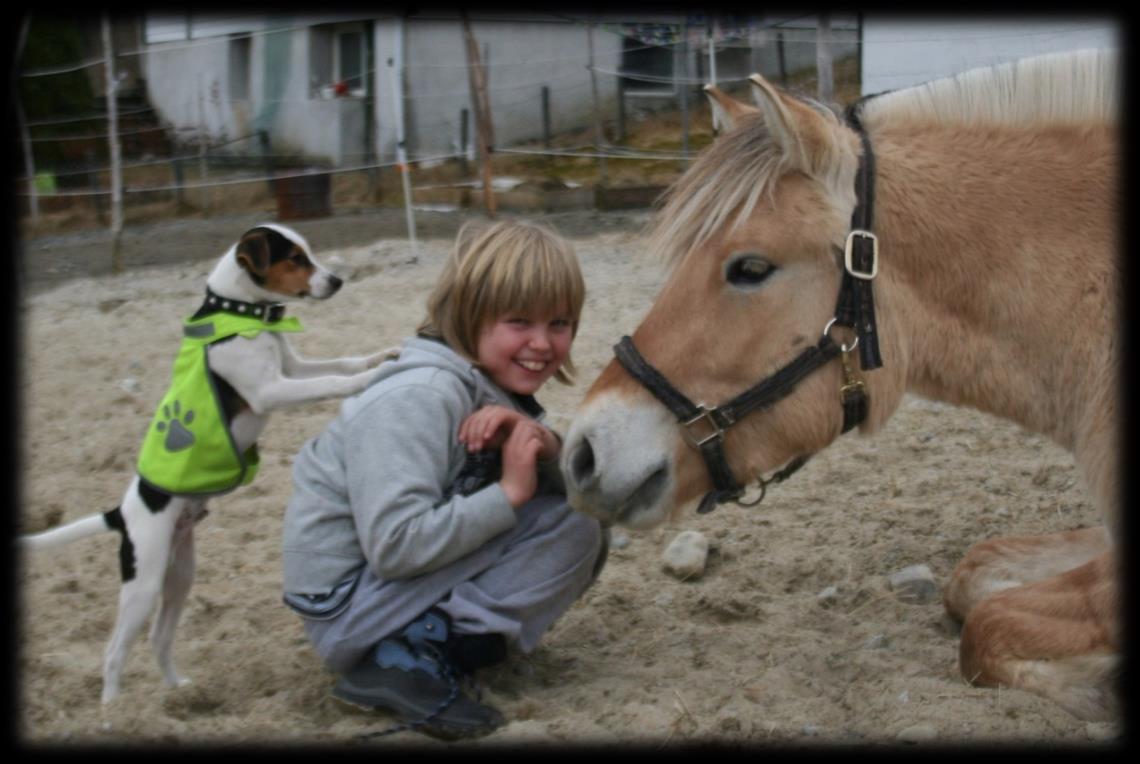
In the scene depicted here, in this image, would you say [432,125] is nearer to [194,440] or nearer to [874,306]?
[194,440]

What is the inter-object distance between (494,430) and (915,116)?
1.45 meters

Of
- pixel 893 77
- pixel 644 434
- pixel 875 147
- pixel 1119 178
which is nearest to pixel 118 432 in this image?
pixel 644 434

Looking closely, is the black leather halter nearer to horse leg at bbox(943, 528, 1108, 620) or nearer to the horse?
the horse

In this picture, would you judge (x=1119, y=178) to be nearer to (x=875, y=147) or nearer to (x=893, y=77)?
(x=875, y=147)

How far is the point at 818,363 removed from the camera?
9.18 ft

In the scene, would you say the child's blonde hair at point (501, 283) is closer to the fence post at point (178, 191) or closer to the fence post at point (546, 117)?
the fence post at point (178, 191)

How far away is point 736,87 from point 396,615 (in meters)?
12.2

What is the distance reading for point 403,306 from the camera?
798 centimetres

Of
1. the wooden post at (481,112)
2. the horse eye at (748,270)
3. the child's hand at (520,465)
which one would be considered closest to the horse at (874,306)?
the horse eye at (748,270)

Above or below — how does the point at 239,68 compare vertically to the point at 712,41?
below

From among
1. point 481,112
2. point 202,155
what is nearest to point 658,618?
point 481,112

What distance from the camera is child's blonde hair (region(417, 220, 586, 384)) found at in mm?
3098

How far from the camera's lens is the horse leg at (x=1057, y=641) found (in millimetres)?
2906

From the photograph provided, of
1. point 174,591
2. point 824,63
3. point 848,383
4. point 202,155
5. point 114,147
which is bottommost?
point 174,591
